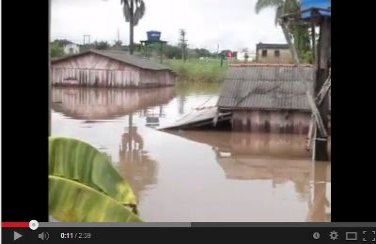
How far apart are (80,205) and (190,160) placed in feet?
13.1

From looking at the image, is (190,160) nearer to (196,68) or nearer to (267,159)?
(267,159)

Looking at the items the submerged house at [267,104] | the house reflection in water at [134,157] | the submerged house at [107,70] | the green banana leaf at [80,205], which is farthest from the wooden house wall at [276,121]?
the green banana leaf at [80,205]

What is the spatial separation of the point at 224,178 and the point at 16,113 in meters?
4.35

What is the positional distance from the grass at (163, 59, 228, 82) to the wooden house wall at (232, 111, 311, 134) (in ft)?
20.0

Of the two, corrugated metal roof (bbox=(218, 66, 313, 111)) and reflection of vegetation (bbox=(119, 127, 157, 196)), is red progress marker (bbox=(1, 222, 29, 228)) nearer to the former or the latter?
reflection of vegetation (bbox=(119, 127, 157, 196))

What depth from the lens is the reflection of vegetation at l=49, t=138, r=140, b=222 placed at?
0.96 m

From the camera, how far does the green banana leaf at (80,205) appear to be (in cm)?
95

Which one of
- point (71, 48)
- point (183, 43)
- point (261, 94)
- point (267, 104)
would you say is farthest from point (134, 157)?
point (261, 94)

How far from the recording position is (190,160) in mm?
4973

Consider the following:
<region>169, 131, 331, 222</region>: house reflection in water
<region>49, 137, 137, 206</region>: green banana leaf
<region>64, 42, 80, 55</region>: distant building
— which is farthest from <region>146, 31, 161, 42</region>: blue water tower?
<region>169, 131, 331, 222</region>: house reflection in water
